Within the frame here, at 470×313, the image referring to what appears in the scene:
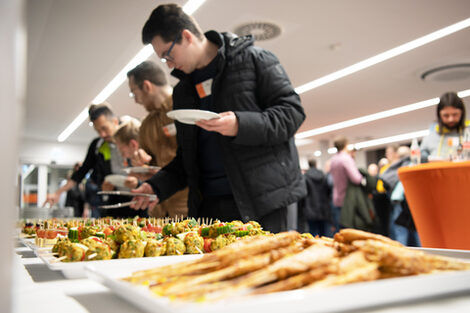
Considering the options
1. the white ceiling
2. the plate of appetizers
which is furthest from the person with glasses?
the white ceiling

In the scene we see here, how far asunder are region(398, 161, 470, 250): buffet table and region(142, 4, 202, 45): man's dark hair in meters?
1.38

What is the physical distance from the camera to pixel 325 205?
22.3 feet

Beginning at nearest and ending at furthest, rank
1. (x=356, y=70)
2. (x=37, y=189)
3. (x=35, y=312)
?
(x=35, y=312), (x=356, y=70), (x=37, y=189)

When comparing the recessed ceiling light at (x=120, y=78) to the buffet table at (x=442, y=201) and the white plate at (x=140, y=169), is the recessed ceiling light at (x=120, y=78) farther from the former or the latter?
the buffet table at (x=442, y=201)

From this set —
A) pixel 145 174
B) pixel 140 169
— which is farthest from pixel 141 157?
pixel 140 169

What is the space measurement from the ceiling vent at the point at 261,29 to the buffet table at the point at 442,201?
12.8 ft

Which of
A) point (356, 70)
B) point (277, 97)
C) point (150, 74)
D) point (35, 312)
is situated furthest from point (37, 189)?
point (35, 312)

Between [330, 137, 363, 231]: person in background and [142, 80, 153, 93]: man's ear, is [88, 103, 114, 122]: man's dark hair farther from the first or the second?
[330, 137, 363, 231]: person in background

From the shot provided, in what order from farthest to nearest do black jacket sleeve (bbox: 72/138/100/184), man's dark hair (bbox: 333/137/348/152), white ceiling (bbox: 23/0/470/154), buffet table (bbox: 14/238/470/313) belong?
man's dark hair (bbox: 333/137/348/152) → white ceiling (bbox: 23/0/470/154) → black jacket sleeve (bbox: 72/138/100/184) → buffet table (bbox: 14/238/470/313)

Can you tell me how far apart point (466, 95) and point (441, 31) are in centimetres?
349

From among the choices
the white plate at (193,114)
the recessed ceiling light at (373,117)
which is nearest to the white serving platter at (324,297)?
the white plate at (193,114)

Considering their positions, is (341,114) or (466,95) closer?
(466,95)

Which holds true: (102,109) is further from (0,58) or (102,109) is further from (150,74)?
(0,58)

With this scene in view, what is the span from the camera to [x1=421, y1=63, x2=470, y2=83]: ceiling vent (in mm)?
7309
